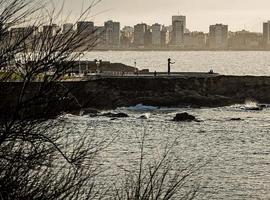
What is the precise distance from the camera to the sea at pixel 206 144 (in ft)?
107

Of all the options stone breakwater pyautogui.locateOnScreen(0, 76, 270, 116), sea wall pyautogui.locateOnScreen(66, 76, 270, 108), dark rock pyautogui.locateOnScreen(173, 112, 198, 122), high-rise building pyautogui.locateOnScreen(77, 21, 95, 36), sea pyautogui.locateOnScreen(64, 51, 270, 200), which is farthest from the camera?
sea wall pyautogui.locateOnScreen(66, 76, 270, 108)

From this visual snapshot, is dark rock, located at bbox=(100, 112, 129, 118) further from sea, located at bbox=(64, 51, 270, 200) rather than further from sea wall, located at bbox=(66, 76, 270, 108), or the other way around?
sea wall, located at bbox=(66, 76, 270, 108)

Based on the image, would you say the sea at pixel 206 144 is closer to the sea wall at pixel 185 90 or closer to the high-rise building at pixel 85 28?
the sea wall at pixel 185 90

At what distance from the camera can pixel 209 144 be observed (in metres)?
50.2

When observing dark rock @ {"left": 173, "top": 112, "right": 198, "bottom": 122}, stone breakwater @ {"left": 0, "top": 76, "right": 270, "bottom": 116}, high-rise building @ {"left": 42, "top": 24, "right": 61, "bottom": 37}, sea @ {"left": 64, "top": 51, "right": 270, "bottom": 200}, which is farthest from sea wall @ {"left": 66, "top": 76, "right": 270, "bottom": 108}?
high-rise building @ {"left": 42, "top": 24, "right": 61, "bottom": 37}

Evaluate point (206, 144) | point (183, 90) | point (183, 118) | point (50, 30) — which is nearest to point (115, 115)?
point (183, 118)

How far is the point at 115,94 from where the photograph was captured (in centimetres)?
8769

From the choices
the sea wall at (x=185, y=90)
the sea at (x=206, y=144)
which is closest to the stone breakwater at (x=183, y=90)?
the sea wall at (x=185, y=90)

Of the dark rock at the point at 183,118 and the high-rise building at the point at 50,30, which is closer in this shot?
the high-rise building at the point at 50,30

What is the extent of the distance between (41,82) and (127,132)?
161 feet

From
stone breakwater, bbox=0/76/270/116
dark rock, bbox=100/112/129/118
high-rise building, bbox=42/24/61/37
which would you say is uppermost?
high-rise building, bbox=42/24/61/37

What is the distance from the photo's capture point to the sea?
32.6 meters

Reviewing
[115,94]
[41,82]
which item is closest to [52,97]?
[41,82]

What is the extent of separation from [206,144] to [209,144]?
0.72ft
